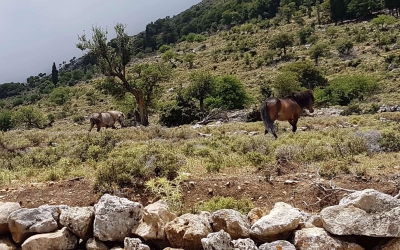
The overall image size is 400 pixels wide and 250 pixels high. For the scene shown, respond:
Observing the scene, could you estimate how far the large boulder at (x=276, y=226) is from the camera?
204 inches

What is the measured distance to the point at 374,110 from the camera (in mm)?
29734

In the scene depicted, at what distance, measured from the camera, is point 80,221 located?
591cm

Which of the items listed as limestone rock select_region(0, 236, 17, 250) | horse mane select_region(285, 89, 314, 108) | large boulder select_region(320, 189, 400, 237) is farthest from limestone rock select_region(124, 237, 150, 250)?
horse mane select_region(285, 89, 314, 108)

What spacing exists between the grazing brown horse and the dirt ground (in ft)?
24.7

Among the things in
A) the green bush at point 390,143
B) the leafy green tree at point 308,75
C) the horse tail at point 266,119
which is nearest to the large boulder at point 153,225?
the green bush at point 390,143

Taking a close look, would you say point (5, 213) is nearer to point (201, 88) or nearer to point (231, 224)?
point (231, 224)

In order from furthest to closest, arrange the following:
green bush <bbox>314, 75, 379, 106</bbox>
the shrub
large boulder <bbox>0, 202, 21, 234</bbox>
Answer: green bush <bbox>314, 75, 379, 106</bbox>, the shrub, large boulder <bbox>0, 202, 21, 234</bbox>

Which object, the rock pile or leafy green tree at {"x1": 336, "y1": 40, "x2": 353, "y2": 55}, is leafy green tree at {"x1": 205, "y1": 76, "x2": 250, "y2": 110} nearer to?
leafy green tree at {"x1": 336, "y1": 40, "x2": 353, "y2": 55}

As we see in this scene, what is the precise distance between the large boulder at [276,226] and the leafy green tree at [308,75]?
49.5 m

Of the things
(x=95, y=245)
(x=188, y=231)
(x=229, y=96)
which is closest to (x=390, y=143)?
(x=188, y=231)

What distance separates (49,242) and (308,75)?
53.0 m

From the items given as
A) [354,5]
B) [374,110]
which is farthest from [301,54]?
[374,110]

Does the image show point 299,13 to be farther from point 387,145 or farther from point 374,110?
point 387,145

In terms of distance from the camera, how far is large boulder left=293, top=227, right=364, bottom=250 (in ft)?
16.5
